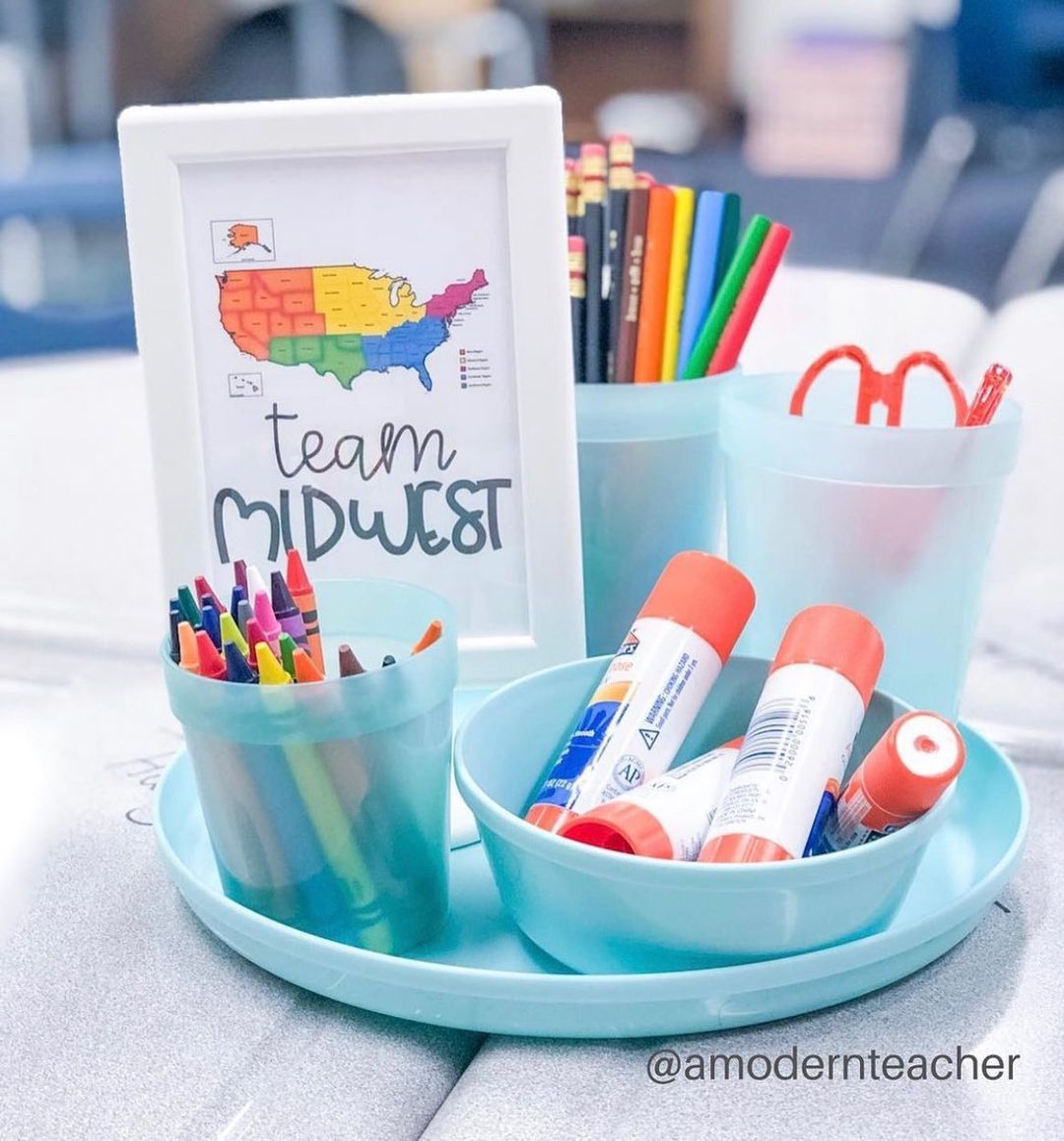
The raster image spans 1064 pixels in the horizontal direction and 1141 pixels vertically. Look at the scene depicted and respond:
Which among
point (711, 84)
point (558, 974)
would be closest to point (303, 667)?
point (558, 974)

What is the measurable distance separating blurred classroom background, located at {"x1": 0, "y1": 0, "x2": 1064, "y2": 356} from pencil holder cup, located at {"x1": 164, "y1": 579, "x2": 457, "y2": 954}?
2325mm

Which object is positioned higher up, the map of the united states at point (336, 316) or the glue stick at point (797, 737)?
the map of the united states at point (336, 316)

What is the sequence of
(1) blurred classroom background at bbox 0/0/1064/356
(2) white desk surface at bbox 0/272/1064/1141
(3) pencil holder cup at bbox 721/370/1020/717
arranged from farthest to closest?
(1) blurred classroom background at bbox 0/0/1064/356 → (3) pencil holder cup at bbox 721/370/1020/717 → (2) white desk surface at bbox 0/272/1064/1141

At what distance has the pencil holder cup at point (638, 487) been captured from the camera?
1.68ft

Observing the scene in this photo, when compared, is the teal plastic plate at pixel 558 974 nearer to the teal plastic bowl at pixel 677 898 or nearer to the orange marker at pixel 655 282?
the teal plastic bowl at pixel 677 898

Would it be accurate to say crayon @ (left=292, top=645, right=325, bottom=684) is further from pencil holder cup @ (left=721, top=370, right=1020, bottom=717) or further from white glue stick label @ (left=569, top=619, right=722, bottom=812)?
pencil holder cup @ (left=721, top=370, right=1020, bottom=717)

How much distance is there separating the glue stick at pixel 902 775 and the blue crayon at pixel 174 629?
191mm

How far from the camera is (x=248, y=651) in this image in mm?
372

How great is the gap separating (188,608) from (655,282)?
220 millimetres

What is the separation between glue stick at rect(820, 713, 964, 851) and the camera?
36 centimetres

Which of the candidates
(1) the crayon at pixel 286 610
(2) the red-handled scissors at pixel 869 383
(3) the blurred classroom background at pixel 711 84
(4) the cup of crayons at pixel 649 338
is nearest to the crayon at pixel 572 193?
(4) the cup of crayons at pixel 649 338

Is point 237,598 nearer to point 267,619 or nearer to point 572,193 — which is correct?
point 267,619

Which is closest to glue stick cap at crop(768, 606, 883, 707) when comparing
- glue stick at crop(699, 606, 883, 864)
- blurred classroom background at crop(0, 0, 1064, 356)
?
glue stick at crop(699, 606, 883, 864)

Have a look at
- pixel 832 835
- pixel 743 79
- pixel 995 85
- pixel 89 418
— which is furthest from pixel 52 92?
pixel 832 835
